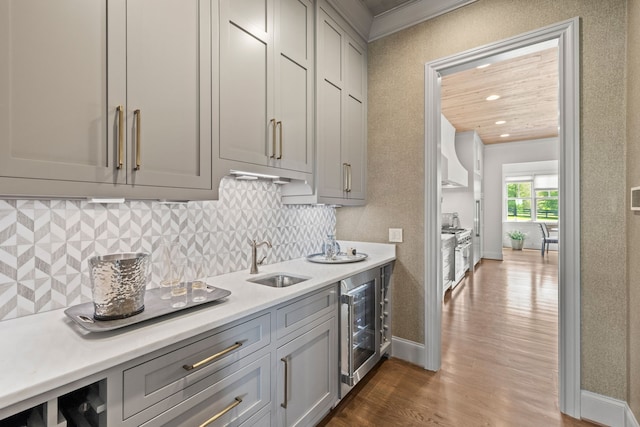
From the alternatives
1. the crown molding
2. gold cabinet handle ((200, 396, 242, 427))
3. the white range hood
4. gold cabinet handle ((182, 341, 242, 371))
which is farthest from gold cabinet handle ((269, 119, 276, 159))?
the white range hood

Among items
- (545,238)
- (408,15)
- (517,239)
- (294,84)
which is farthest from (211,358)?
(517,239)

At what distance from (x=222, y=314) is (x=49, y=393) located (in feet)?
1.68

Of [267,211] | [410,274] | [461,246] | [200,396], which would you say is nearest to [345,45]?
[267,211]

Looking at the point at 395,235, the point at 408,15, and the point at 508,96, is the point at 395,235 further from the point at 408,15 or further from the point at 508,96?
the point at 508,96

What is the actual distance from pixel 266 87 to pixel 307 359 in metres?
1.51

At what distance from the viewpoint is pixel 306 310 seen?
1.58 metres

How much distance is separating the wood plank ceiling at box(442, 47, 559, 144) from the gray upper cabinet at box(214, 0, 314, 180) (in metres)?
2.53

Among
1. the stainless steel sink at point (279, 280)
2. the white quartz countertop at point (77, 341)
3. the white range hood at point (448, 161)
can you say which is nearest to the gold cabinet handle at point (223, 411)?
the white quartz countertop at point (77, 341)

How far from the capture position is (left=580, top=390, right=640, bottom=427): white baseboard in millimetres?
1733

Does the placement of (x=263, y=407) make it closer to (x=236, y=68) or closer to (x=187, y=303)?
(x=187, y=303)

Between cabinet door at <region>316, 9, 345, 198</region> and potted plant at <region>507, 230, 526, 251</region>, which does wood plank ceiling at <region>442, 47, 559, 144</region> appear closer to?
cabinet door at <region>316, 9, 345, 198</region>

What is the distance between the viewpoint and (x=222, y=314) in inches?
45.9

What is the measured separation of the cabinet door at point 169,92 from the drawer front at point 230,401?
2.67 feet

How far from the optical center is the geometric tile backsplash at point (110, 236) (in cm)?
114
